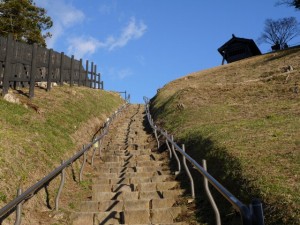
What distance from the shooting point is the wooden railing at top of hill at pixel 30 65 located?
42.4 feet

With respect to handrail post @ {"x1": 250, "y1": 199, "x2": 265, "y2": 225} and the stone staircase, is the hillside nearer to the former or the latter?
the stone staircase

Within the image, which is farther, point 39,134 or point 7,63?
point 7,63

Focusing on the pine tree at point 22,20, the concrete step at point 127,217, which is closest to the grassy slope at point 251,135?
the concrete step at point 127,217

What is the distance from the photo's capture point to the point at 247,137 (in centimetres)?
991

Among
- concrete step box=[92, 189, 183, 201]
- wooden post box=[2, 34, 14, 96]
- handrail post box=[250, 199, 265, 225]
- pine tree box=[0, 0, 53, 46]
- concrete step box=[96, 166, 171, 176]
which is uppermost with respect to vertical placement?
pine tree box=[0, 0, 53, 46]

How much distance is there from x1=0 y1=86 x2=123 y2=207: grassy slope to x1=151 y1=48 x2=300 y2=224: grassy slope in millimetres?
4026

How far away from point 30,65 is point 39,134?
5442 millimetres

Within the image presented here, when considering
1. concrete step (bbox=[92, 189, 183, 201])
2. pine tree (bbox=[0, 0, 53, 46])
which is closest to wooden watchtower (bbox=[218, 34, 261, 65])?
pine tree (bbox=[0, 0, 53, 46])

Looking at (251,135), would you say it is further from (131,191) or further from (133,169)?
(131,191)

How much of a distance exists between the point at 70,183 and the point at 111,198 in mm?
1570

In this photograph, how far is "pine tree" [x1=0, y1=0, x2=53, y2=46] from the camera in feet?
104

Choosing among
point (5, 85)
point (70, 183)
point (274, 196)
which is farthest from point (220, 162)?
point (5, 85)

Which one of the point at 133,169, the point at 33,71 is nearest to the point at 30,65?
the point at 33,71

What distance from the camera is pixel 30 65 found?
14.9 meters
